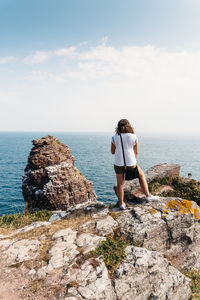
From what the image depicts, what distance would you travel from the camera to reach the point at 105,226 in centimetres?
712

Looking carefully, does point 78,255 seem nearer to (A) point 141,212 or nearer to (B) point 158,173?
(A) point 141,212

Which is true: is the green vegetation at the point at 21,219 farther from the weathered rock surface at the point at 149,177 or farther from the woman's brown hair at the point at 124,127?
the woman's brown hair at the point at 124,127

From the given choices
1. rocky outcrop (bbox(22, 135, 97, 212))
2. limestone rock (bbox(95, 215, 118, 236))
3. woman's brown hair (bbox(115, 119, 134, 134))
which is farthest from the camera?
rocky outcrop (bbox(22, 135, 97, 212))

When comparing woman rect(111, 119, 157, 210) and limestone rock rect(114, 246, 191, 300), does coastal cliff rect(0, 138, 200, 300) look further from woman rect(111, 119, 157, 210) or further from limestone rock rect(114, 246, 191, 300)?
woman rect(111, 119, 157, 210)

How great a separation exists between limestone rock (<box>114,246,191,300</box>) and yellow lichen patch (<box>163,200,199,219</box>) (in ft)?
8.46

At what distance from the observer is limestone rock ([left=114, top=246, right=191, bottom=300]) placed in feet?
16.8

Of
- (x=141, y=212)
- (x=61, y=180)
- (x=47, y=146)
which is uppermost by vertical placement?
(x=47, y=146)

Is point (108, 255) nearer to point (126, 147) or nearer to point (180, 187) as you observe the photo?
point (126, 147)

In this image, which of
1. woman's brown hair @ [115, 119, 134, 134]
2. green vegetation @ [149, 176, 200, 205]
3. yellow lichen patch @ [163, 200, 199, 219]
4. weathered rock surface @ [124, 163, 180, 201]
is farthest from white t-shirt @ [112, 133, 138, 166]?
green vegetation @ [149, 176, 200, 205]

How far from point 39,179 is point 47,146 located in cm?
393

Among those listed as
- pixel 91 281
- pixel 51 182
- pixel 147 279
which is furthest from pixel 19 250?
pixel 51 182

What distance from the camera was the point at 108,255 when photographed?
5.63 metres

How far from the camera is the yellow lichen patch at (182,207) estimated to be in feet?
26.8

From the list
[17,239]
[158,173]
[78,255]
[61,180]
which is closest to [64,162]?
[61,180]
